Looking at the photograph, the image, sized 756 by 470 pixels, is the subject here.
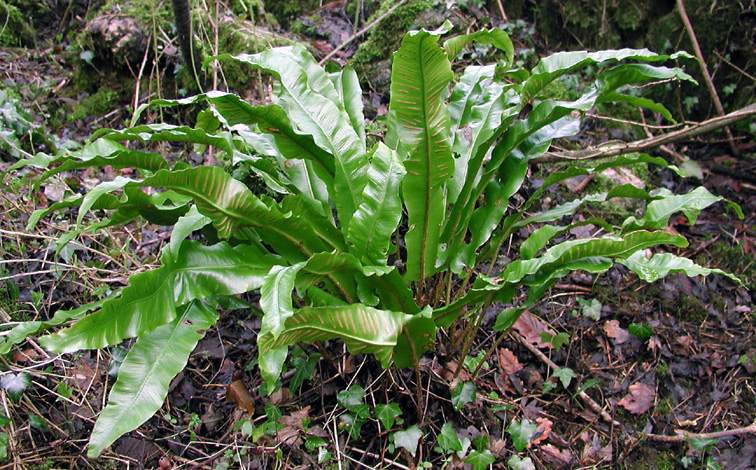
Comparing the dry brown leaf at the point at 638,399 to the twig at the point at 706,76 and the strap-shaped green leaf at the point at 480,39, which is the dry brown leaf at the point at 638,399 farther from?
the twig at the point at 706,76

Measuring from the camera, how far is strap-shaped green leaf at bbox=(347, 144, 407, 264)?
4.29 ft

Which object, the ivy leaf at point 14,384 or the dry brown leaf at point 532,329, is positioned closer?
the ivy leaf at point 14,384

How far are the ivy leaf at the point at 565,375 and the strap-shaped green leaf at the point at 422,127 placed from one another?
2.90ft

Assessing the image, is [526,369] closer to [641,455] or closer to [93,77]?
[641,455]

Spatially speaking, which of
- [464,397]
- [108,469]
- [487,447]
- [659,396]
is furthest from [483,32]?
[108,469]

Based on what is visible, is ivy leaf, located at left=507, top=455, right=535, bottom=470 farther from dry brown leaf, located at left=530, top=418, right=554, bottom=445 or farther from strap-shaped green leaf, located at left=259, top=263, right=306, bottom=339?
strap-shaped green leaf, located at left=259, top=263, right=306, bottom=339

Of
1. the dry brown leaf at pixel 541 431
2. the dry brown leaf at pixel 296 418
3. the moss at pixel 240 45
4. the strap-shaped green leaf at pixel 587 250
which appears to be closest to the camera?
the strap-shaped green leaf at pixel 587 250

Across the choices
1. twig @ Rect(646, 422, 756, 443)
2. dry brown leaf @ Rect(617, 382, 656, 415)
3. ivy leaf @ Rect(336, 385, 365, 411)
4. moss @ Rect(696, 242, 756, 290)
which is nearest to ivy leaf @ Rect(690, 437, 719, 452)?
twig @ Rect(646, 422, 756, 443)

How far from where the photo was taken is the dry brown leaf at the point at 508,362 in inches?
80.6

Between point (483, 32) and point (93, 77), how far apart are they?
2.52 metres

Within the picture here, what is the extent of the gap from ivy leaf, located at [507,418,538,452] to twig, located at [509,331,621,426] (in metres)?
0.36

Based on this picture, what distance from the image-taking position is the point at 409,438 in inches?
63.5

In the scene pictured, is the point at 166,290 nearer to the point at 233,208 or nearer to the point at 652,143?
the point at 233,208

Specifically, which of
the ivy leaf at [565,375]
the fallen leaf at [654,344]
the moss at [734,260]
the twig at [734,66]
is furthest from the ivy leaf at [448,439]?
the twig at [734,66]
